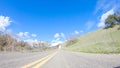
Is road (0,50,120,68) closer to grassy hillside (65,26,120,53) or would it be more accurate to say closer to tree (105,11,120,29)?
grassy hillside (65,26,120,53)

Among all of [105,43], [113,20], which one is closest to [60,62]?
[105,43]

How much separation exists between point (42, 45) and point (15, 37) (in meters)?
91.0

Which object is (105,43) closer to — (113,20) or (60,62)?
(113,20)

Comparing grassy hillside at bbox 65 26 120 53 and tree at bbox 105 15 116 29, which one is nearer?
grassy hillside at bbox 65 26 120 53

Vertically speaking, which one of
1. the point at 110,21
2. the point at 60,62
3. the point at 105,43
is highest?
the point at 110,21

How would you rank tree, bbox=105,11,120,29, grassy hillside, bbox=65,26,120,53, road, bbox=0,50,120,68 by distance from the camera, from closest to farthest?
road, bbox=0,50,120,68 → grassy hillside, bbox=65,26,120,53 → tree, bbox=105,11,120,29

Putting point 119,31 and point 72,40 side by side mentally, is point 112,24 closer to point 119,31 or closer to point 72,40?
point 119,31

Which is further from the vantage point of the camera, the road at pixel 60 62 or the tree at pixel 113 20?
the tree at pixel 113 20

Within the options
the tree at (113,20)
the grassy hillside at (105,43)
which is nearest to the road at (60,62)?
the grassy hillside at (105,43)

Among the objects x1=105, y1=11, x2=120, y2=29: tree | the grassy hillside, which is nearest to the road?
the grassy hillside

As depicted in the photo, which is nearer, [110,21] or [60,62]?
[60,62]

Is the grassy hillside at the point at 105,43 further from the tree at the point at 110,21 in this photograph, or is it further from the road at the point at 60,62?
the road at the point at 60,62

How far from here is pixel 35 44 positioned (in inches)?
7180

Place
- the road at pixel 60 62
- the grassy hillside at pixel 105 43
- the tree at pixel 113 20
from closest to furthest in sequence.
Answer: the road at pixel 60 62, the grassy hillside at pixel 105 43, the tree at pixel 113 20
